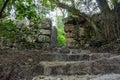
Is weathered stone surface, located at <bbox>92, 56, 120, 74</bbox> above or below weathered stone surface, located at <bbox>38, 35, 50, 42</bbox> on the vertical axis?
below

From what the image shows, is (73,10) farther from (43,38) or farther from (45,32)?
(43,38)

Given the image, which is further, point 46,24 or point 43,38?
point 46,24

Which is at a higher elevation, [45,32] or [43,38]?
[45,32]

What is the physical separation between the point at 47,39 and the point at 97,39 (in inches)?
64.7

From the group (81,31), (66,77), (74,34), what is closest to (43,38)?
(74,34)

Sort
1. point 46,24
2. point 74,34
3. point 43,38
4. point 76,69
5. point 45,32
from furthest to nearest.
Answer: point 74,34, point 46,24, point 45,32, point 43,38, point 76,69

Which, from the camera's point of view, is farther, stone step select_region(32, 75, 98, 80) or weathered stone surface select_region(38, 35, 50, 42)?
weathered stone surface select_region(38, 35, 50, 42)

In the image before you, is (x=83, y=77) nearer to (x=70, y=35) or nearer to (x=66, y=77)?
(x=66, y=77)

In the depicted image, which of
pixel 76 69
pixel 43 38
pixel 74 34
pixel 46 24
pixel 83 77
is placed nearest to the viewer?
pixel 83 77

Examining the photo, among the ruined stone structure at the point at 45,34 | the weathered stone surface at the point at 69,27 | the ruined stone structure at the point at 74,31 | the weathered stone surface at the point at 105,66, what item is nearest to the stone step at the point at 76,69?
the weathered stone surface at the point at 105,66

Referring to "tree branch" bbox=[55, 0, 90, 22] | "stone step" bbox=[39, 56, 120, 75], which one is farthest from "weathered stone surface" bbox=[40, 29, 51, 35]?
"stone step" bbox=[39, 56, 120, 75]

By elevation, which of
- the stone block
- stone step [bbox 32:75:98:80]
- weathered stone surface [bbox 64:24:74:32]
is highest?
weathered stone surface [bbox 64:24:74:32]

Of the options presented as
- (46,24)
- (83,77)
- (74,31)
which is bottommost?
(83,77)

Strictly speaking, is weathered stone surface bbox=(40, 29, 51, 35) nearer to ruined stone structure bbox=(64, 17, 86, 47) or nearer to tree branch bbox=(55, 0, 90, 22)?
ruined stone structure bbox=(64, 17, 86, 47)
